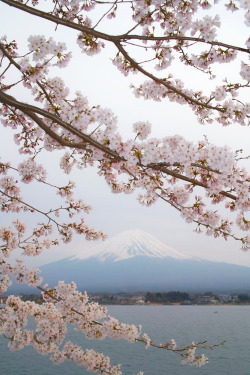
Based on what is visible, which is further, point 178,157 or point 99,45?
point 99,45

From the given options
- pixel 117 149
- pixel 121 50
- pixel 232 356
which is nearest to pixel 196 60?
pixel 121 50

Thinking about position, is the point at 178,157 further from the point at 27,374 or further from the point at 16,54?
the point at 27,374

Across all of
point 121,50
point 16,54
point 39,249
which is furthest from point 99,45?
point 39,249

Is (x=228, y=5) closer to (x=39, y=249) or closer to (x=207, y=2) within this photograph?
(x=207, y=2)

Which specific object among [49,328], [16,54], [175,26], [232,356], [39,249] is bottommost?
[232,356]

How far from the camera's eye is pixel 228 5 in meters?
5.48

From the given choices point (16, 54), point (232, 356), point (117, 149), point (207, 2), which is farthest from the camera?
point (232, 356)

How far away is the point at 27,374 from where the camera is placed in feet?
123

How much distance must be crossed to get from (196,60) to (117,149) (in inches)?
97.2

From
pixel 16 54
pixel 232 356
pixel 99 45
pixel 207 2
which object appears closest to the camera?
pixel 16 54

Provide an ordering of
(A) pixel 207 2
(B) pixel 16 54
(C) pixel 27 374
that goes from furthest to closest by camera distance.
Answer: (C) pixel 27 374, (A) pixel 207 2, (B) pixel 16 54

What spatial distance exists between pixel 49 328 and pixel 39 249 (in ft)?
5.80

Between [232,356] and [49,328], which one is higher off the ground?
[49,328]

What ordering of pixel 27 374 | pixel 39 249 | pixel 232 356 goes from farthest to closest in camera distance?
pixel 232 356 → pixel 27 374 → pixel 39 249
